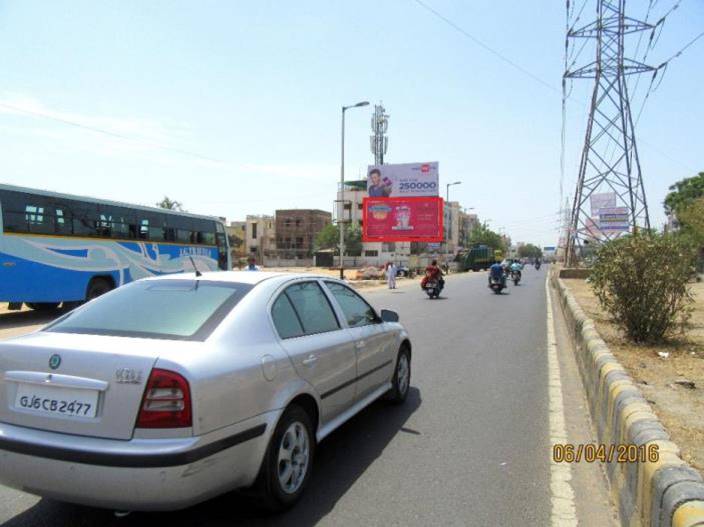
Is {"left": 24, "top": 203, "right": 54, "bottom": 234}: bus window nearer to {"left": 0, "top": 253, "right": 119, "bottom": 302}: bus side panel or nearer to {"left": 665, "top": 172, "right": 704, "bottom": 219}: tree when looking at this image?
{"left": 0, "top": 253, "right": 119, "bottom": 302}: bus side panel

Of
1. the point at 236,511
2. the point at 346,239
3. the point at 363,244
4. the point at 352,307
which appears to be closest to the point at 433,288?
the point at 352,307

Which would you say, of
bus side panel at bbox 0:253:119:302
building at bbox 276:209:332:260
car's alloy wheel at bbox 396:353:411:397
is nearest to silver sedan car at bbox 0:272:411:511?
car's alloy wheel at bbox 396:353:411:397

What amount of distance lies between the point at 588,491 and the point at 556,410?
212cm

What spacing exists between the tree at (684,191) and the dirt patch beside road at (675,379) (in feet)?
206

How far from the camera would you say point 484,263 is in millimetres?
69062

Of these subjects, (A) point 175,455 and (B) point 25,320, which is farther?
(B) point 25,320

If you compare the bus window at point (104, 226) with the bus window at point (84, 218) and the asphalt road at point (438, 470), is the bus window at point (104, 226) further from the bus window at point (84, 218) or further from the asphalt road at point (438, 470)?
the asphalt road at point (438, 470)

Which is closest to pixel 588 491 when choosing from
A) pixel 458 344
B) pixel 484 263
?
pixel 458 344

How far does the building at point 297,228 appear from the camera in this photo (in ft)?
335

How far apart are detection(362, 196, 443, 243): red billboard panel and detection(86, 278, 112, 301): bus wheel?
41.7 m

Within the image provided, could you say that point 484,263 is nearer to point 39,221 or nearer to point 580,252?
point 580,252

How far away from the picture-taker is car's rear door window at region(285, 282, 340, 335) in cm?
Result: 409

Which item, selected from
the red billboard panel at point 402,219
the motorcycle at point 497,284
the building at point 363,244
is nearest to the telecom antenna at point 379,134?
the building at point 363,244
